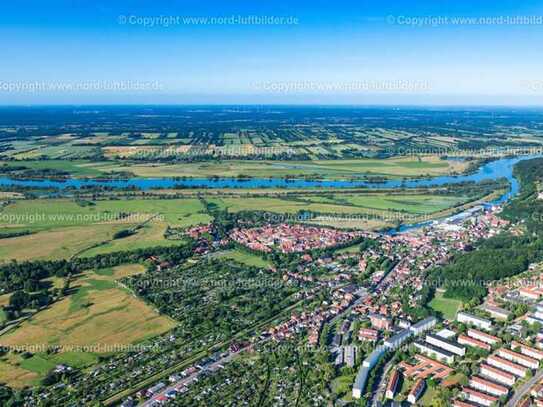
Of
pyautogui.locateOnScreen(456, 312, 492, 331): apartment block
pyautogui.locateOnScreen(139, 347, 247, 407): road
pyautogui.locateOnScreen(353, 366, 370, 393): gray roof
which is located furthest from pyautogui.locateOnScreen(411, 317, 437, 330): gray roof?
pyautogui.locateOnScreen(139, 347, 247, 407): road

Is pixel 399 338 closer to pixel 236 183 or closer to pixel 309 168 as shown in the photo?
pixel 236 183

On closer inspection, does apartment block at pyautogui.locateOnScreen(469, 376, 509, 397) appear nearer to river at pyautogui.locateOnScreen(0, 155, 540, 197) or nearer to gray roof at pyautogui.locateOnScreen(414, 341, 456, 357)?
gray roof at pyautogui.locateOnScreen(414, 341, 456, 357)

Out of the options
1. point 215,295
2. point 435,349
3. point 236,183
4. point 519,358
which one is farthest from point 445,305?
point 236,183

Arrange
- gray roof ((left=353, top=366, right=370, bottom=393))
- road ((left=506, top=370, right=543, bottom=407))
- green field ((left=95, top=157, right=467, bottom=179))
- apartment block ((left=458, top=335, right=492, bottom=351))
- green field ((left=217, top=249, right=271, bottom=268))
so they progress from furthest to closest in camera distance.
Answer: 1. green field ((left=95, top=157, right=467, bottom=179))
2. green field ((left=217, top=249, right=271, bottom=268))
3. apartment block ((left=458, top=335, right=492, bottom=351))
4. gray roof ((left=353, top=366, right=370, bottom=393))
5. road ((left=506, top=370, right=543, bottom=407))

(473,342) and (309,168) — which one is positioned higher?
(309,168)

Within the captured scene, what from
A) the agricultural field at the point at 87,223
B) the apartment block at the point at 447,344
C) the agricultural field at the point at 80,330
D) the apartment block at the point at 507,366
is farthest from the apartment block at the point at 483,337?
the agricultural field at the point at 87,223

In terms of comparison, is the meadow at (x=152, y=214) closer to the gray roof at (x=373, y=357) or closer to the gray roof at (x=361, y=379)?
the gray roof at (x=373, y=357)
